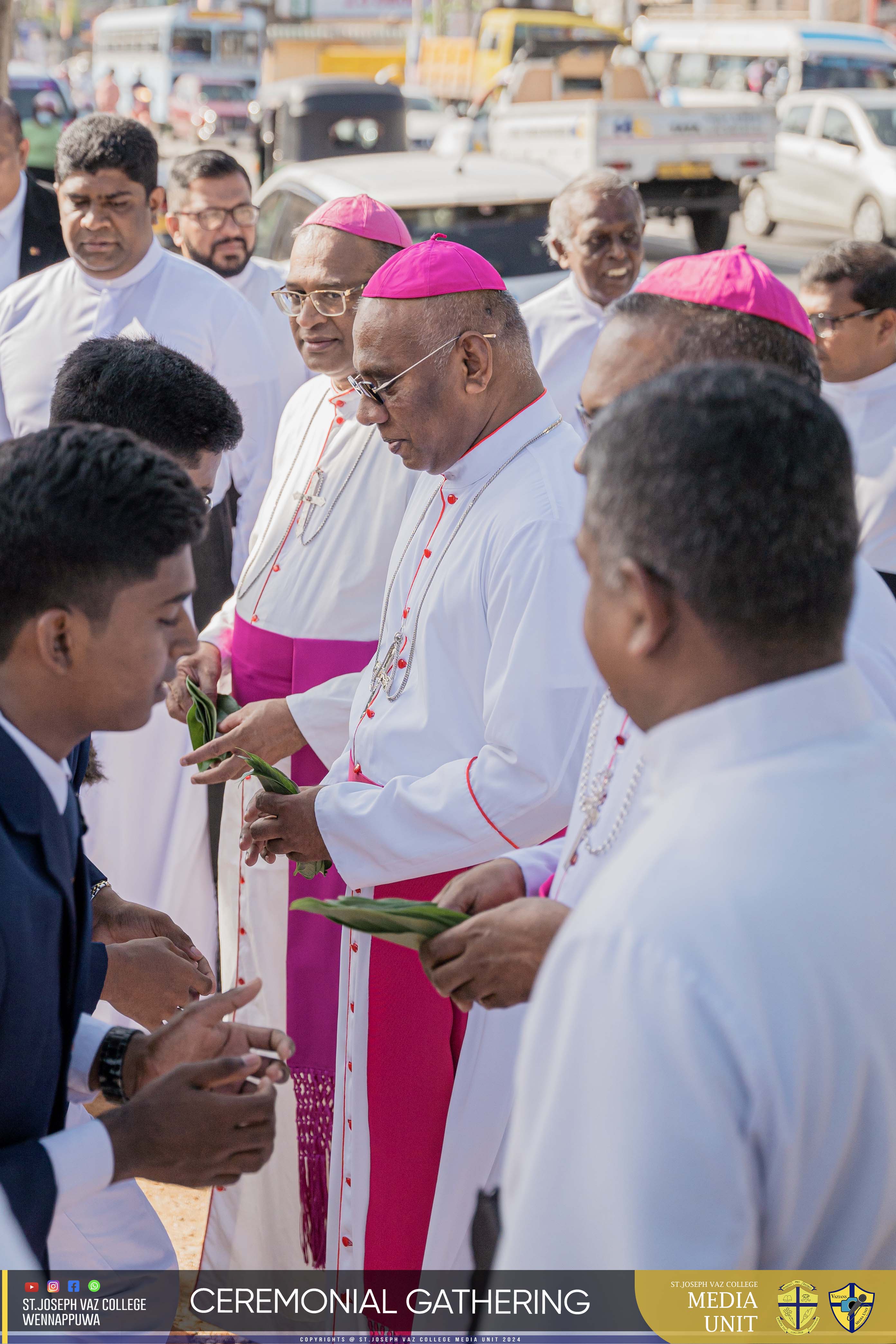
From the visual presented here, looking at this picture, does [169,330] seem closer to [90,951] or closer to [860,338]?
[860,338]

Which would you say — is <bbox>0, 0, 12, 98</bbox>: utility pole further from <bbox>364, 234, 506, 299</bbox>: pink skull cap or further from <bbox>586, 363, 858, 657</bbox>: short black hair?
<bbox>586, 363, 858, 657</bbox>: short black hair

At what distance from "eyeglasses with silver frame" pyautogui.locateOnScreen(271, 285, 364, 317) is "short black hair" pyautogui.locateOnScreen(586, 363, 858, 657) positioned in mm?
2319

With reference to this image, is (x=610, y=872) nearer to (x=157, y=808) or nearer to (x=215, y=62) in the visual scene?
(x=157, y=808)

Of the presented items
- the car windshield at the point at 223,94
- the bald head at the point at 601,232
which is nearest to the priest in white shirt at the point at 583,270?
the bald head at the point at 601,232

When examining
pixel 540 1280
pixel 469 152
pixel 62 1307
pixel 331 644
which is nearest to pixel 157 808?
pixel 331 644

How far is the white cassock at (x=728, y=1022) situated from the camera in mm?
1232

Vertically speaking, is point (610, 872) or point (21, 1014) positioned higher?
point (610, 872)

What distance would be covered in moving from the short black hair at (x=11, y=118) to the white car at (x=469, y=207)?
303 cm

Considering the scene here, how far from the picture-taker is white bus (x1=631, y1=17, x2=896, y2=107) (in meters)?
22.6

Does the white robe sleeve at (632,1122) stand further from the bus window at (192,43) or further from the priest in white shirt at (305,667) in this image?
the bus window at (192,43)

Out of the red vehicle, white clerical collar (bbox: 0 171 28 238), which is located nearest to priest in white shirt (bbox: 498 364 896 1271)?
white clerical collar (bbox: 0 171 28 238)

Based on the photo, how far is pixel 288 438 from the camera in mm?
3947

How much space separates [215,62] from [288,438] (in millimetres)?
28171

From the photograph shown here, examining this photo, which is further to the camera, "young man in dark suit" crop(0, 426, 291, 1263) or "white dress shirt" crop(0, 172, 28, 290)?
"white dress shirt" crop(0, 172, 28, 290)
